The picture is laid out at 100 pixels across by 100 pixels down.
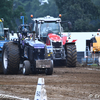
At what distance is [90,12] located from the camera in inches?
2243

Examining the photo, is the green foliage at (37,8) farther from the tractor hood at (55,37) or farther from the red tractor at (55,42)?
the tractor hood at (55,37)

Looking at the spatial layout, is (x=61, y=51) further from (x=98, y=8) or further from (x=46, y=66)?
(x=98, y=8)

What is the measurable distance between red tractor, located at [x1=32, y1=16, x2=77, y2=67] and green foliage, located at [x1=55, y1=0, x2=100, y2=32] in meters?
33.4

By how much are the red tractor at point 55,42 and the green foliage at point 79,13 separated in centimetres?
3336

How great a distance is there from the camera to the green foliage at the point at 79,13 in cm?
5259

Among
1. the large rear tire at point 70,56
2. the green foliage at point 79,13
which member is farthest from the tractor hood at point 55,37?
the green foliage at point 79,13

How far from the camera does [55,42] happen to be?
57.6 ft

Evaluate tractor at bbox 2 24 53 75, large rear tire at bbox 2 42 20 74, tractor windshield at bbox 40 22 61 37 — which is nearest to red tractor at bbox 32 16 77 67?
tractor windshield at bbox 40 22 61 37

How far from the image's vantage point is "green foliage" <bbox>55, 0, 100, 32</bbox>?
52594 millimetres

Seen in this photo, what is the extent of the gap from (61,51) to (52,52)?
79 centimetres

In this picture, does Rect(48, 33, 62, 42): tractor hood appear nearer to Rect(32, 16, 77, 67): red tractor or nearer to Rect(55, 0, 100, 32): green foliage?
Rect(32, 16, 77, 67): red tractor

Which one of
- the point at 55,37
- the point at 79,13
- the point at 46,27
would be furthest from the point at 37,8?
the point at 55,37

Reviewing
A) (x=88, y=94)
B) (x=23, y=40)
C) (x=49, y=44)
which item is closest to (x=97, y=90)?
(x=88, y=94)

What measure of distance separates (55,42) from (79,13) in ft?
122
